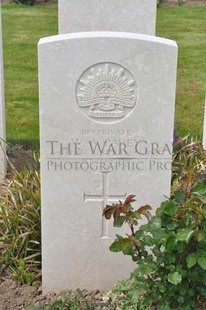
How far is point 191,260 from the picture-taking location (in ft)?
9.84

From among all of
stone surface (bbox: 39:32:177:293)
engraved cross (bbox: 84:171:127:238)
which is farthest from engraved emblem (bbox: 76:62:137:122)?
engraved cross (bbox: 84:171:127:238)

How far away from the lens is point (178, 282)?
3029 mm

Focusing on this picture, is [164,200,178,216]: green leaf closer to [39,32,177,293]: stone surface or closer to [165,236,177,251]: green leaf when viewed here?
[165,236,177,251]: green leaf

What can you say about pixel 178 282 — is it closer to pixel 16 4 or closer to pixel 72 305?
pixel 72 305

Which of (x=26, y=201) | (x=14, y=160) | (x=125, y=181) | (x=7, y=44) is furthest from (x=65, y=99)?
(x=7, y=44)

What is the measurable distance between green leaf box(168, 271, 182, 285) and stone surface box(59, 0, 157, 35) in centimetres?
245

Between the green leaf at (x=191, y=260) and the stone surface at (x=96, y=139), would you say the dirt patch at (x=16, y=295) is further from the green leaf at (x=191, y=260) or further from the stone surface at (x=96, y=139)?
the green leaf at (x=191, y=260)

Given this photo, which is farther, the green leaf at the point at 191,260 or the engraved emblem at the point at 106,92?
the engraved emblem at the point at 106,92

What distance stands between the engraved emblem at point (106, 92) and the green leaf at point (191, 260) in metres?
0.90

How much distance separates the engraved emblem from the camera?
11.0 ft

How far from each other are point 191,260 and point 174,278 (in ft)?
0.45

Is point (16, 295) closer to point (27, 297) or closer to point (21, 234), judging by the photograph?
point (27, 297)

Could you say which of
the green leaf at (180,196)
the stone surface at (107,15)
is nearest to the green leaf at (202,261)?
the green leaf at (180,196)

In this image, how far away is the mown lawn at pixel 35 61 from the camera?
21.7 feet
